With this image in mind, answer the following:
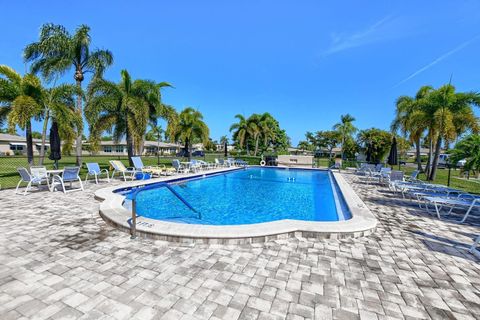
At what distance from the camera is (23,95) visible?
1092 centimetres

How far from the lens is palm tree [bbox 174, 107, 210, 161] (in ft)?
70.4

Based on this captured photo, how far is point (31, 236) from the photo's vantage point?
3.91 m

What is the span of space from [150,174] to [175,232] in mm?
8665

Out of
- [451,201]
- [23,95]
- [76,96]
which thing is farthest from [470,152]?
[23,95]

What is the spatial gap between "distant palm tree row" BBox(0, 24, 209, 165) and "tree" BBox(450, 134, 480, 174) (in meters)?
15.7

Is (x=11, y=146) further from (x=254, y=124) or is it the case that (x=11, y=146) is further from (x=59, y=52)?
(x=254, y=124)

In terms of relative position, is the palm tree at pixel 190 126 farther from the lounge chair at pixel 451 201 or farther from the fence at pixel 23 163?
the lounge chair at pixel 451 201

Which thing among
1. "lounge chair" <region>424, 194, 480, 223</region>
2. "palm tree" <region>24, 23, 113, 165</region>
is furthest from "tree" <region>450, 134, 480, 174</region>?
"palm tree" <region>24, 23, 113, 165</region>

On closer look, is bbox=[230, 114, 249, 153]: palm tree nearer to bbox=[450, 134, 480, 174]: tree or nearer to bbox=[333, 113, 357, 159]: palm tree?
bbox=[333, 113, 357, 159]: palm tree

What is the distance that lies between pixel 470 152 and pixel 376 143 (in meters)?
22.7

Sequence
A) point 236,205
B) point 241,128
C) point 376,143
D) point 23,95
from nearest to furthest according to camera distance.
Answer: point 236,205, point 23,95, point 376,143, point 241,128

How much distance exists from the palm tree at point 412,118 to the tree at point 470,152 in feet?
24.6

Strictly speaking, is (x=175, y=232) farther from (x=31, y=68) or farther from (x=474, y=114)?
(x=474, y=114)

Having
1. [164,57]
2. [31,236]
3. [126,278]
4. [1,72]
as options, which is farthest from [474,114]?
[1,72]
